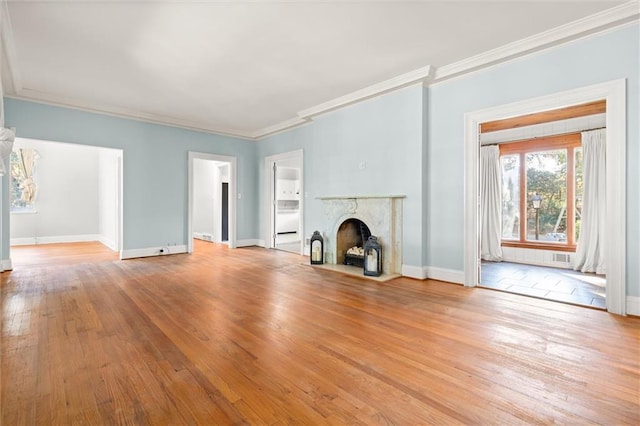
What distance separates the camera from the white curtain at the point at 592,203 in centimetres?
453

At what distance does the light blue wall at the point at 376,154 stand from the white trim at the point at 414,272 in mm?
64

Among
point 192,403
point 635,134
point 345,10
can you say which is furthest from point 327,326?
point 635,134

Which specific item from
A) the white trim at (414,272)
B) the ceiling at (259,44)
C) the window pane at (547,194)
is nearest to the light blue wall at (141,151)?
the ceiling at (259,44)

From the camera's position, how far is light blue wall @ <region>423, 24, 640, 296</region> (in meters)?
2.70

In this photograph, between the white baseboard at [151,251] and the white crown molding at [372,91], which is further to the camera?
the white baseboard at [151,251]

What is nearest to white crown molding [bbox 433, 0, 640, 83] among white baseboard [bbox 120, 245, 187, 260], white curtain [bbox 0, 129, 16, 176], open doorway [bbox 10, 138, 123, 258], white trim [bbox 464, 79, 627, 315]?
white trim [bbox 464, 79, 627, 315]

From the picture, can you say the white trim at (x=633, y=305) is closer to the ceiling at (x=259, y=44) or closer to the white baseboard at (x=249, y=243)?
the ceiling at (x=259, y=44)

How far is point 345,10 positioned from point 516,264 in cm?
503

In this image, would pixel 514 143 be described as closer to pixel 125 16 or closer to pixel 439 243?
pixel 439 243

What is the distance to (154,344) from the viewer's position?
2.14 meters

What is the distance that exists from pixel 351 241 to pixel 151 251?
3903 millimetres

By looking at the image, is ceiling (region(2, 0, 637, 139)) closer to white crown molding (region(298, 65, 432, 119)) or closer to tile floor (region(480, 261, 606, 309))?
white crown molding (region(298, 65, 432, 119))

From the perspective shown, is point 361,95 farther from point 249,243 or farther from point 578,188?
point 249,243

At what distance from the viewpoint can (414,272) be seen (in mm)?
4086
